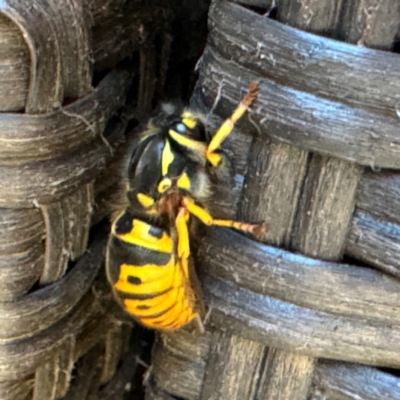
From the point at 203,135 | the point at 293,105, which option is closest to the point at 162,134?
the point at 203,135

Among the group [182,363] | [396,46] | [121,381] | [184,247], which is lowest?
[121,381]

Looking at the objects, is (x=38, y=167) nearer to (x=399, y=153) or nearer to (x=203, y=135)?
(x=203, y=135)

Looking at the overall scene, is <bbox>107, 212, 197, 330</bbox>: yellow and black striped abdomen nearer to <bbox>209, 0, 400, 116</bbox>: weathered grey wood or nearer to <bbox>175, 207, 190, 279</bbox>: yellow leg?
<bbox>175, 207, 190, 279</bbox>: yellow leg

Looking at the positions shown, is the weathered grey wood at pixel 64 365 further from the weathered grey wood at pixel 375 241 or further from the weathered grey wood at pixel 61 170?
the weathered grey wood at pixel 375 241

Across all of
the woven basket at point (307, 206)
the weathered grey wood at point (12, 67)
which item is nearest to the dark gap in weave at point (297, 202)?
the woven basket at point (307, 206)

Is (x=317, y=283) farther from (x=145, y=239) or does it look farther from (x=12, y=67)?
(x=12, y=67)

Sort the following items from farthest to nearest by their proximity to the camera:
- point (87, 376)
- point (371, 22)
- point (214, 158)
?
point (87, 376), point (214, 158), point (371, 22)

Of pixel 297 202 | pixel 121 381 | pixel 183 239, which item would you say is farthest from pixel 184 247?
pixel 121 381
